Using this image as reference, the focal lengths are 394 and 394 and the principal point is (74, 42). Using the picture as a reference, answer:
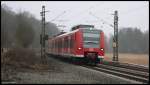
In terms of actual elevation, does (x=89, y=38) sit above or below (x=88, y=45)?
above

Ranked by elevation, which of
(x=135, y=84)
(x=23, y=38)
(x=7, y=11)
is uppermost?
(x=7, y=11)

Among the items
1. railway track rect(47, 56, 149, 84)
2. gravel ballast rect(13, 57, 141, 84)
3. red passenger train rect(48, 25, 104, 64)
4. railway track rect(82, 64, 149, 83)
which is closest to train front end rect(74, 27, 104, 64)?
red passenger train rect(48, 25, 104, 64)

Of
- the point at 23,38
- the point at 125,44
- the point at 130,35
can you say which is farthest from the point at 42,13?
the point at 125,44

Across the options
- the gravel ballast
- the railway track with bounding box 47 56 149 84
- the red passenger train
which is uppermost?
the red passenger train

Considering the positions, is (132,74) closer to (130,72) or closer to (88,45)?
(130,72)

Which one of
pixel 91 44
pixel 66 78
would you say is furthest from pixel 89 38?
pixel 66 78

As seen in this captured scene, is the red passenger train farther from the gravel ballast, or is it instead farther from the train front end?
the gravel ballast

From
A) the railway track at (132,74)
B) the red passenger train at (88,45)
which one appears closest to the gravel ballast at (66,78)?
the railway track at (132,74)

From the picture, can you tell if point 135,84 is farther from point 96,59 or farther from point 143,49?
point 143,49

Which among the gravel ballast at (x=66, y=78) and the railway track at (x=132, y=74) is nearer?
the gravel ballast at (x=66, y=78)

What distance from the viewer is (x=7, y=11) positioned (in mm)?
20125

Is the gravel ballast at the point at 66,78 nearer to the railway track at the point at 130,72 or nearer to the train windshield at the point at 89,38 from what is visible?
the railway track at the point at 130,72

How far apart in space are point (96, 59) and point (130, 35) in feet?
305

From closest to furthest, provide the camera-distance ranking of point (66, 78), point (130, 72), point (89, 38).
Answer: point (66, 78)
point (130, 72)
point (89, 38)
